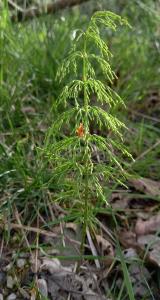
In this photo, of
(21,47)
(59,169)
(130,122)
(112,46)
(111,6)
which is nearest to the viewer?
(59,169)

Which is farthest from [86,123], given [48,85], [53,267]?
[48,85]

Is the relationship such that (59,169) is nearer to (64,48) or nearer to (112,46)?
(64,48)

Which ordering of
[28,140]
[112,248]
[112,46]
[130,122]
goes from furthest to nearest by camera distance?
[112,46], [130,122], [28,140], [112,248]

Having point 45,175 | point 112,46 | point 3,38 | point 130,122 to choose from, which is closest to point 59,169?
point 45,175

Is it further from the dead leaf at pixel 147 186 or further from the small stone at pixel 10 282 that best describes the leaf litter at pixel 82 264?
the dead leaf at pixel 147 186

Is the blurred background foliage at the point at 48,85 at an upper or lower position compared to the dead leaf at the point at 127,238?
upper

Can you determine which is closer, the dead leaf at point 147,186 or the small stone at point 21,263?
the small stone at point 21,263

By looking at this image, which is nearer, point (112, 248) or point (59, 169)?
point (59, 169)

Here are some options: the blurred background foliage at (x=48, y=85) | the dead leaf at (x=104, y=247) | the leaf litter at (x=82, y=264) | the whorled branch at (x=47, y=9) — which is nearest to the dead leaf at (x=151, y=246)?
the leaf litter at (x=82, y=264)

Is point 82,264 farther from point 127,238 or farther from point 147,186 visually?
point 147,186
